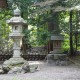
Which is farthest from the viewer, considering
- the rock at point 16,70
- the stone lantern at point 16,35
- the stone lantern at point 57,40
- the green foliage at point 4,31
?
the green foliage at point 4,31

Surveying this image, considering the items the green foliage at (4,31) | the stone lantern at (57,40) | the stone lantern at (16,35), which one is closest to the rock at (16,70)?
the stone lantern at (16,35)

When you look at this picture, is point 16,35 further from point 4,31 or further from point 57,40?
point 4,31

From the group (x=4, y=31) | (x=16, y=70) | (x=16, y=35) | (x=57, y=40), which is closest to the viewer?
(x=16, y=70)

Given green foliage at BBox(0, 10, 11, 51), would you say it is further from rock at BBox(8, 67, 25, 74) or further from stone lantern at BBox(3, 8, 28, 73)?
rock at BBox(8, 67, 25, 74)

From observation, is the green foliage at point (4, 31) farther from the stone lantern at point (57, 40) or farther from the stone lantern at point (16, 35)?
the stone lantern at point (16, 35)

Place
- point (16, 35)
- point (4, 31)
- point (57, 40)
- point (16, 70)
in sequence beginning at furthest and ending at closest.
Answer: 1. point (4, 31)
2. point (57, 40)
3. point (16, 35)
4. point (16, 70)

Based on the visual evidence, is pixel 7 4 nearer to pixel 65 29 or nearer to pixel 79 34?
pixel 65 29

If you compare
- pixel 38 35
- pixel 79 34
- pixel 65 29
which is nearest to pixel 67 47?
pixel 79 34

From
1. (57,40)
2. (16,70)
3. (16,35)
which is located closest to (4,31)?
(57,40)

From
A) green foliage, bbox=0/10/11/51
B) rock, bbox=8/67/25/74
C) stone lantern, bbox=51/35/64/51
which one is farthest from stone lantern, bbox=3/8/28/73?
green foliage, bbox=0/10/11/51

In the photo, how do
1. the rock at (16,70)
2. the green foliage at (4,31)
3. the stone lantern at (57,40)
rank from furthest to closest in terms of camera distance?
the green foliage at (4,31) → the stone lantern at (57,40) → the rock at (16,70)

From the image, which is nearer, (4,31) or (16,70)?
(16,70)

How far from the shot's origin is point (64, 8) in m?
11.5

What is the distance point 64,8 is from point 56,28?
6.43 feet
